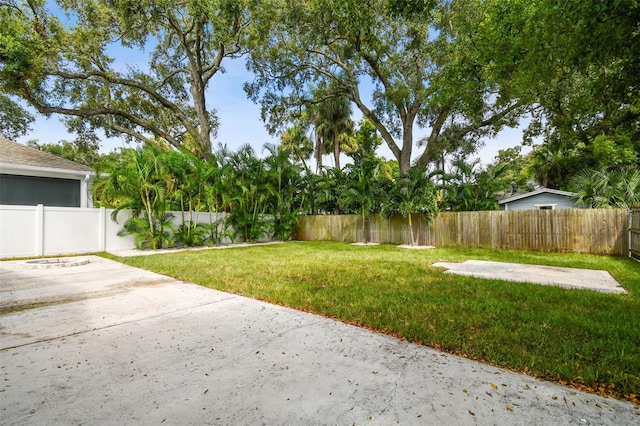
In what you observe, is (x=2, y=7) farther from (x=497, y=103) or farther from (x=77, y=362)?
(x=497, y=103)

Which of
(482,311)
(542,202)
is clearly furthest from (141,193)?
(542,202)

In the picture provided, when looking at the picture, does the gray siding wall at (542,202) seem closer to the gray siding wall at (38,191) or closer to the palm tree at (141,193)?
the palm tree at (141,193)

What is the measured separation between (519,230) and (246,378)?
9.76 metres

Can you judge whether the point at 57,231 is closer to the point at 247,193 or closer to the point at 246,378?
the point at 247,193

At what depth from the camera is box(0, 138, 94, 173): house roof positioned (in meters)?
9.59

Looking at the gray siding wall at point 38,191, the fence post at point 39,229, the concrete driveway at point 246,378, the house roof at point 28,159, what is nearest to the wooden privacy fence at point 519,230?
the concrete driveway at point 246,378

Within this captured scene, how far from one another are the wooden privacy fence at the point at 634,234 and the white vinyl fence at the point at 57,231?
1365 centimetres

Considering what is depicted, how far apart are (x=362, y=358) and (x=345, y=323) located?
2.47ft

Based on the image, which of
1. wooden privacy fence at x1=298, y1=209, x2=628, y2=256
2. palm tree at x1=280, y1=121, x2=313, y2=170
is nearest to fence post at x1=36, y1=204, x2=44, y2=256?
wooden privacy fence at x1=298, y1=209, x2=628, y2=256

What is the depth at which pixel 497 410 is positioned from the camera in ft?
5.20

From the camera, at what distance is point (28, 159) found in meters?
10.1

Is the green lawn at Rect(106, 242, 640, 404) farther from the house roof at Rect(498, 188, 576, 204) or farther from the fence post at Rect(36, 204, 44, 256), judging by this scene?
the house roof at Rect(498, 188, 576, 204)

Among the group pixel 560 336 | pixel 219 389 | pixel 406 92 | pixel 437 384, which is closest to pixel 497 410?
pixel 437 384

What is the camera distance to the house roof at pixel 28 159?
9.59 m
